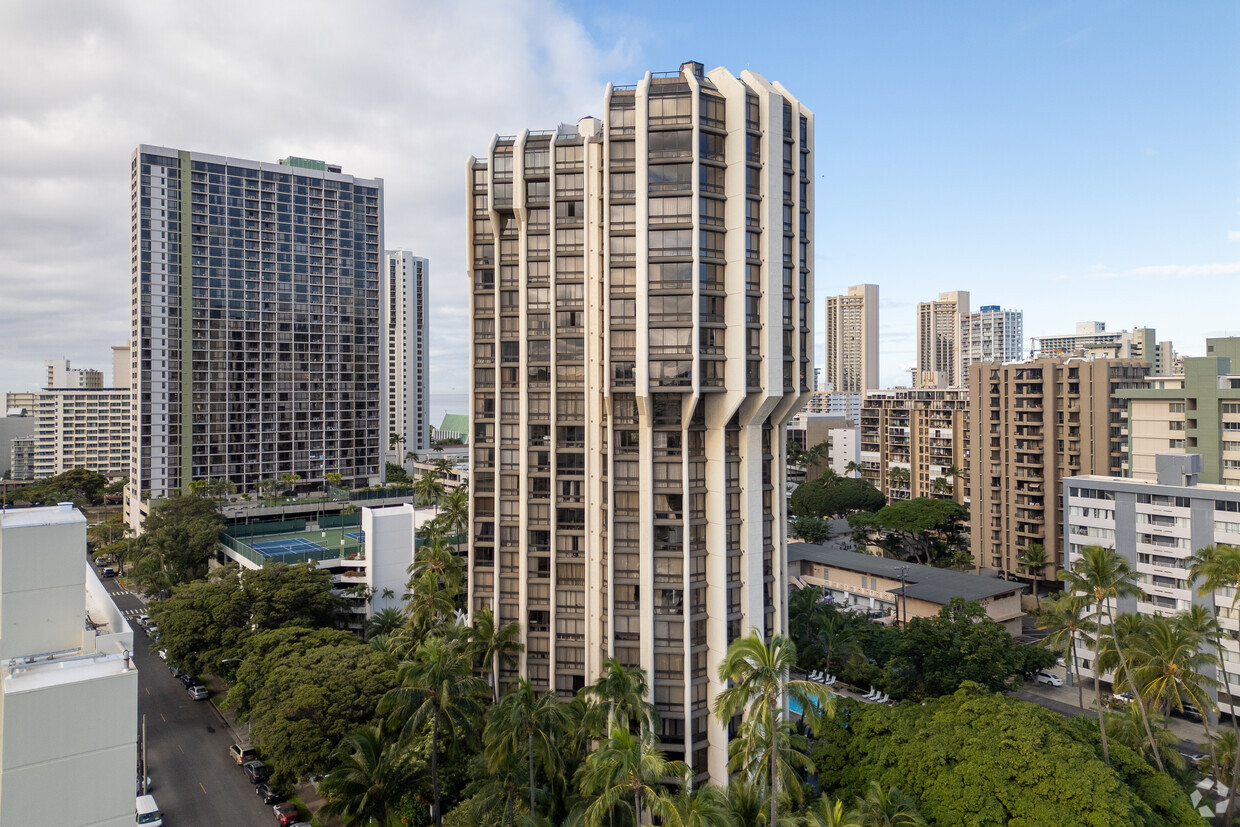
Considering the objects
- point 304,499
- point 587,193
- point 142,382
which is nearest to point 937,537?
point 587,193

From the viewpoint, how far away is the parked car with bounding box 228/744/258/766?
166 ft

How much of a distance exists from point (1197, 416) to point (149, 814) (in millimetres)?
96512

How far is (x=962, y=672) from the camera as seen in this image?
2178 inches

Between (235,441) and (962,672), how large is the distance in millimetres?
117430

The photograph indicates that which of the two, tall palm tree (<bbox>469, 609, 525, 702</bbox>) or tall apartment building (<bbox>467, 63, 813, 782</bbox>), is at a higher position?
tall apartment building (<bbox>467, 63, 813, 782</bbox>)

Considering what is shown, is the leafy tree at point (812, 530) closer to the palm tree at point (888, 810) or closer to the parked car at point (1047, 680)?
the parked car at point (1047, 680)

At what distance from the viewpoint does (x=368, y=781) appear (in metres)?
38.0

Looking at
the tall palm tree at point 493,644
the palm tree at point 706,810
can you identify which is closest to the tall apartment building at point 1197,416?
the tall palm tree at point 493,644

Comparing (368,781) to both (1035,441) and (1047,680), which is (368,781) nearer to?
(1047,680)

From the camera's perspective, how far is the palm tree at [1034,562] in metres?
91.2

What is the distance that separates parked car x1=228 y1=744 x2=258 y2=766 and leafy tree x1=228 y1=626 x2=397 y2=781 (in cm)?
262

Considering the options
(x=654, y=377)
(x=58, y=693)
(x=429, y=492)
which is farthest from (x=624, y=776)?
(x=429, y=492)

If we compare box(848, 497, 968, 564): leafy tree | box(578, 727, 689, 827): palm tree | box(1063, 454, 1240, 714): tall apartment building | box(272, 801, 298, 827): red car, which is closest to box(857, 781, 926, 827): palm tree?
box(578, 727, 689, 827): palm tree

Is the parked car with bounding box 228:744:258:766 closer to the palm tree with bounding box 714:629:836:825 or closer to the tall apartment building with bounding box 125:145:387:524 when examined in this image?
the palm tree with bounding box 714:629:836:825
